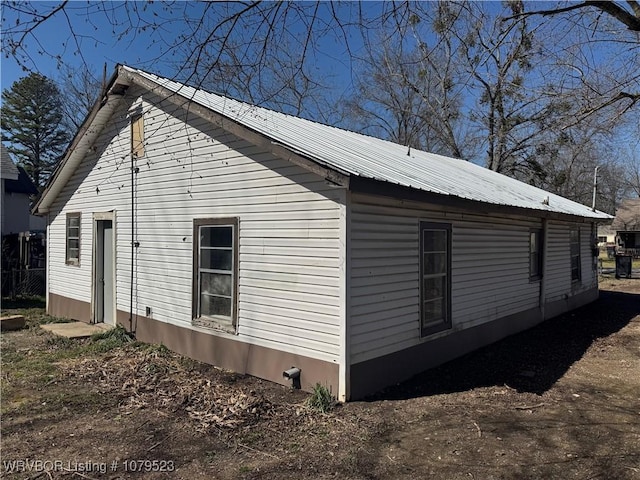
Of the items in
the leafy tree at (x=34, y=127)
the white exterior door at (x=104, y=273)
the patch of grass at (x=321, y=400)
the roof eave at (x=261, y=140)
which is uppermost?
the leafy tree at (x=34, y=127)

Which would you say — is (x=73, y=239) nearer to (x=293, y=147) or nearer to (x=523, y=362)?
(x=293, y=147)

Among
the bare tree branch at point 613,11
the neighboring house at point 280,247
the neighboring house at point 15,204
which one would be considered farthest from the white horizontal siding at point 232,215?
the neighboring house at point 15,204

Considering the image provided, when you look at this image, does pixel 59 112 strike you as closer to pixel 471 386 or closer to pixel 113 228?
pixel 113 228

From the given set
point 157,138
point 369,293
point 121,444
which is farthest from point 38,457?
point 157,138

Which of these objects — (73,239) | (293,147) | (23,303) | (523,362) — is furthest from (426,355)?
(23,303)

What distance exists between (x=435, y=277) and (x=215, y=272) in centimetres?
332

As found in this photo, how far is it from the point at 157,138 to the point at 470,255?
5.90 metres

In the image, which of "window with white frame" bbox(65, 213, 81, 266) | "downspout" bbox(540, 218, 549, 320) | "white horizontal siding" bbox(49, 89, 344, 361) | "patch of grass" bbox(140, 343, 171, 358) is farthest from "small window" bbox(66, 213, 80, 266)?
"downspout" bbox(540, 218, 549, 320)

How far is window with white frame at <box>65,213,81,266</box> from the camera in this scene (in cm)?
1086

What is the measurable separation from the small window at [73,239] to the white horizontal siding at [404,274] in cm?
811

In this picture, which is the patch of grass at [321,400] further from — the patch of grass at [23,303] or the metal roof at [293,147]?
the patch of grass at [23,303]

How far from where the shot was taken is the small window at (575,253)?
13.1 m

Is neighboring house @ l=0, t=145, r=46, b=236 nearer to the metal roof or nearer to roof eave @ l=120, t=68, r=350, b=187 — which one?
the metal roof

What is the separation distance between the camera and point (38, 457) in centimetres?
410
